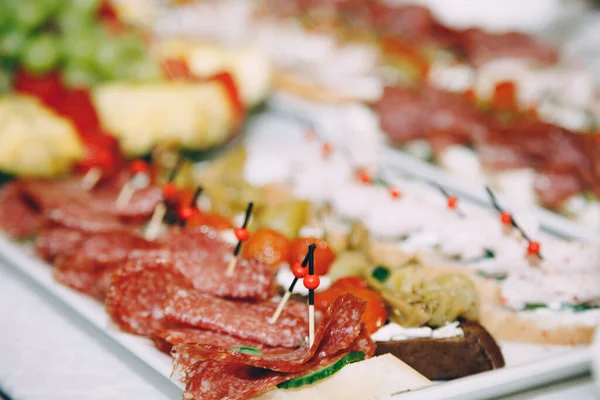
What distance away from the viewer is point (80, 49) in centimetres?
318

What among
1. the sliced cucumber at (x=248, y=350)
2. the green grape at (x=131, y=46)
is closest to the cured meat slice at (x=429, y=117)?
the green grape at (x=131, y=46)

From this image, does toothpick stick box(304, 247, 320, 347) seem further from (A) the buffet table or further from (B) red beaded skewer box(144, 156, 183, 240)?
(B) red beaded skewer box(144, 156, 183, 240)

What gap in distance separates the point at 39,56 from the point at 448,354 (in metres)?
2.40

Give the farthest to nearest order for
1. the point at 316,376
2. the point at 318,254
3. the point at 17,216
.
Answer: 1. the point at 17,216
2. the point at 318,254
3. the point at 316,376

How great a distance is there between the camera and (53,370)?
169cm

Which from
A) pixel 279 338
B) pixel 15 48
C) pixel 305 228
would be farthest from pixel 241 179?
pixel 15 48

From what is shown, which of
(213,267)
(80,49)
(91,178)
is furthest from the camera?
(80,49)

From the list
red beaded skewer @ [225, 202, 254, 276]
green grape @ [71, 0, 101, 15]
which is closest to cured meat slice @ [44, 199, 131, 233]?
red beaded skewer @ [225, 202, 254, 276]

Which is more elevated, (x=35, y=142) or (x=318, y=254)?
(x=35, y=142)

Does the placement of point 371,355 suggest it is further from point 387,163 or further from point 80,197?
point 387,163

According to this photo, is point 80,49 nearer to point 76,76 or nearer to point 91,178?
point 76,76

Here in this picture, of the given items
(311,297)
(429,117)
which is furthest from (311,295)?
(429,117)

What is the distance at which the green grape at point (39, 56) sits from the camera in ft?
10.1

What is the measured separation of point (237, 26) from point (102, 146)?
247cm
